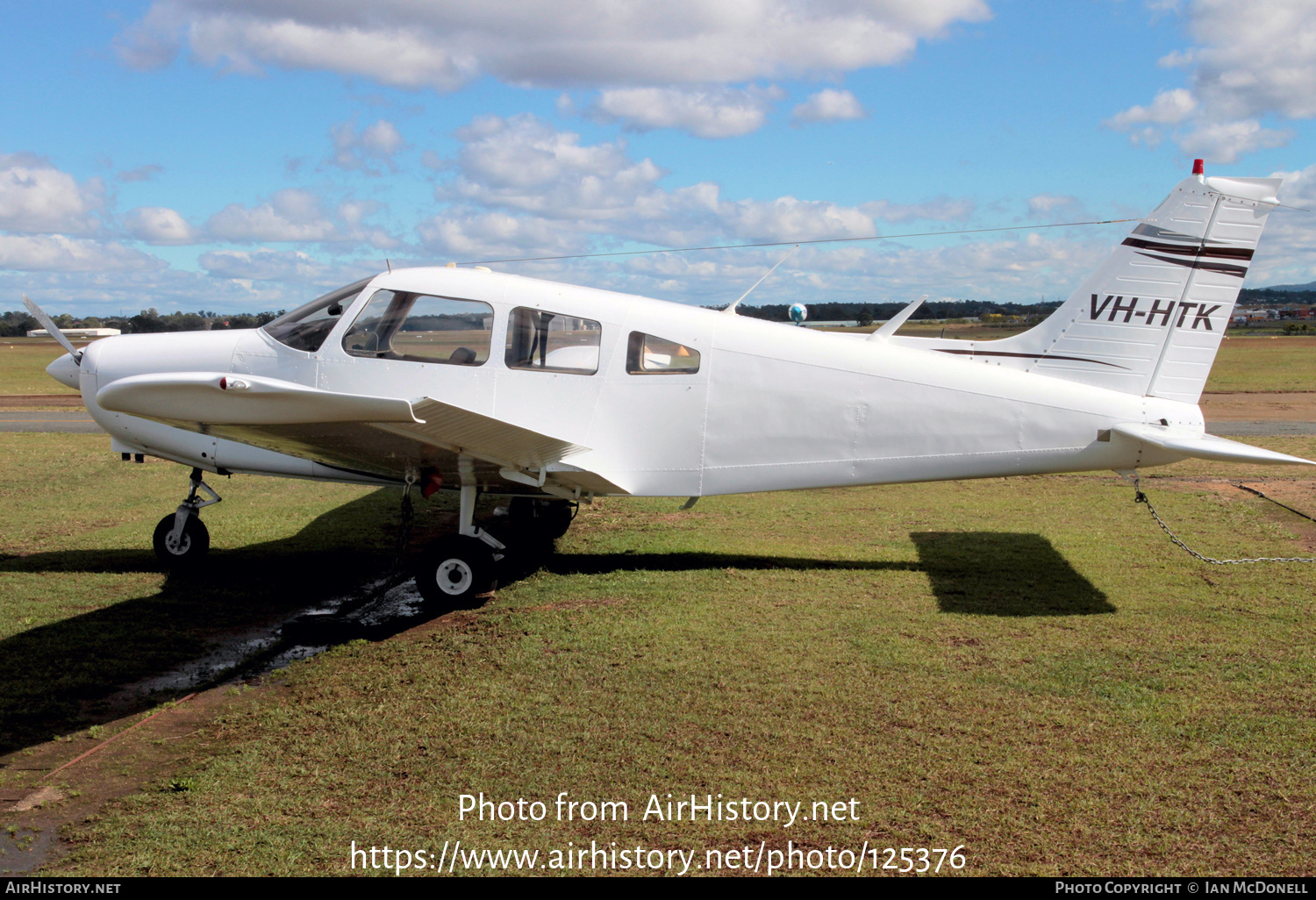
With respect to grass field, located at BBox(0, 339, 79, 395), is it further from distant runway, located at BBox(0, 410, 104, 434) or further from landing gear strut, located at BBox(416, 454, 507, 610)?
landing gear strut, located at BBox(416, 454, 507, 610)

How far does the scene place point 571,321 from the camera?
760cm

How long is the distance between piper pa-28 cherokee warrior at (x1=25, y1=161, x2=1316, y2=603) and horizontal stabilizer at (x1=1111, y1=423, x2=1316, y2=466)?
2cm

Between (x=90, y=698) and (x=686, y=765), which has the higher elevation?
(x=686, y=765)

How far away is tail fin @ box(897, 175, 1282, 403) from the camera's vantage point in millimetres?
7547

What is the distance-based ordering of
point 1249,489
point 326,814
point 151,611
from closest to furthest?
1. point 326,814
2. point 151,611
3. point 1249,489

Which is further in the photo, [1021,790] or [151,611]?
[151,611]

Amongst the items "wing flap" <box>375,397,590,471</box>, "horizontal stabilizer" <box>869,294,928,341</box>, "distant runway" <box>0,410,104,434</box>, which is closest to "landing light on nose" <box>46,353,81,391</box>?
"wing flap" <box>375,397,590,471</box>

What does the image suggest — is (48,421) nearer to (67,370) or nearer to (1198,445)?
(67,370)

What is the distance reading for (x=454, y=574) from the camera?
739 cm

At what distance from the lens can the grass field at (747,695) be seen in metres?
3.91

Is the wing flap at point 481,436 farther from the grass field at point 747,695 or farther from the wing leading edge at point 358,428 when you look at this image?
the grass field at point 747,695

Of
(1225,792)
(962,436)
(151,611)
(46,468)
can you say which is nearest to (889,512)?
(962,436)

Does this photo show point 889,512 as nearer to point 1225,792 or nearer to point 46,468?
point 1225,792

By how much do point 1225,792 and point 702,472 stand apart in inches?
179
